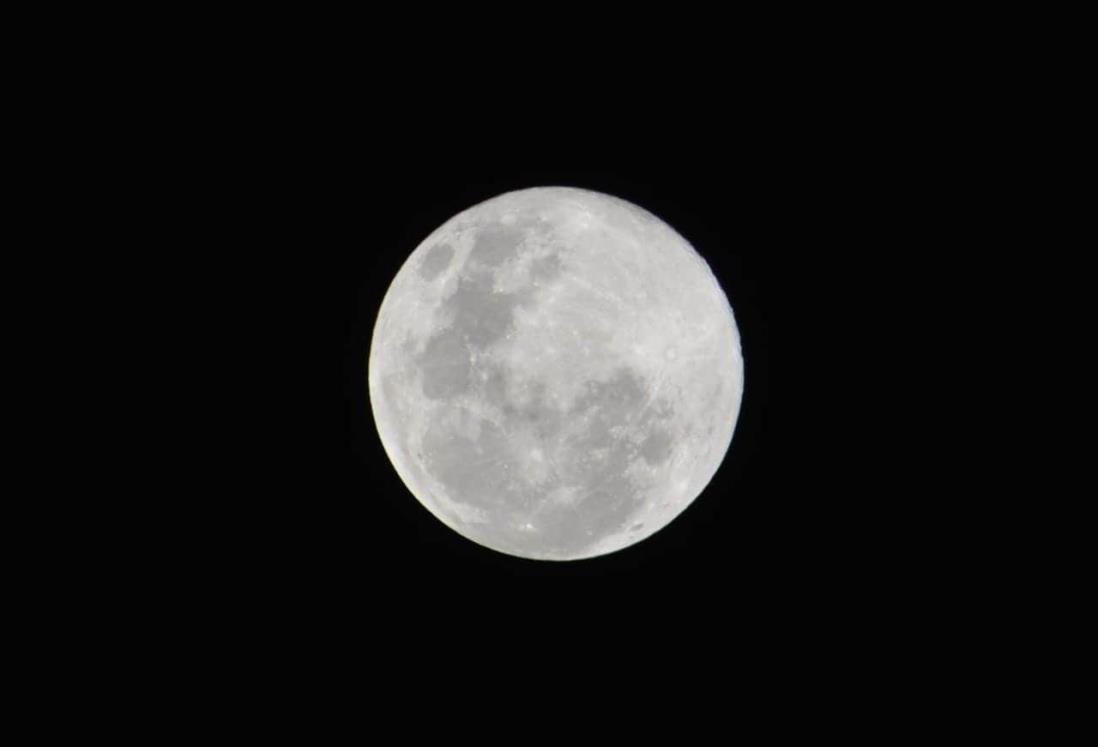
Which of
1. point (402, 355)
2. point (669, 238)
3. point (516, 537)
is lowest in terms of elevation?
point (516, 537)

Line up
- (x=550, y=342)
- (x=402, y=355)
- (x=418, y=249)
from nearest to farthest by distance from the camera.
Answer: (x=550, y=342), (x=402, y=355), (x=418, y=249)

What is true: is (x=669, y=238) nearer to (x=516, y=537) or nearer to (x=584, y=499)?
(x=584, y=499)

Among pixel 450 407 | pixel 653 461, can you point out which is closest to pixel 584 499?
pixel 653 461

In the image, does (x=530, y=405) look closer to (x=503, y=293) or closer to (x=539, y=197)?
(x=503, y=293)

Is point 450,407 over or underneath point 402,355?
→ underneath

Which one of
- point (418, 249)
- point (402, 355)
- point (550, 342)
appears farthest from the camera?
point (418, 249)

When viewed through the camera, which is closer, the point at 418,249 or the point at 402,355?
the point at 402,355
